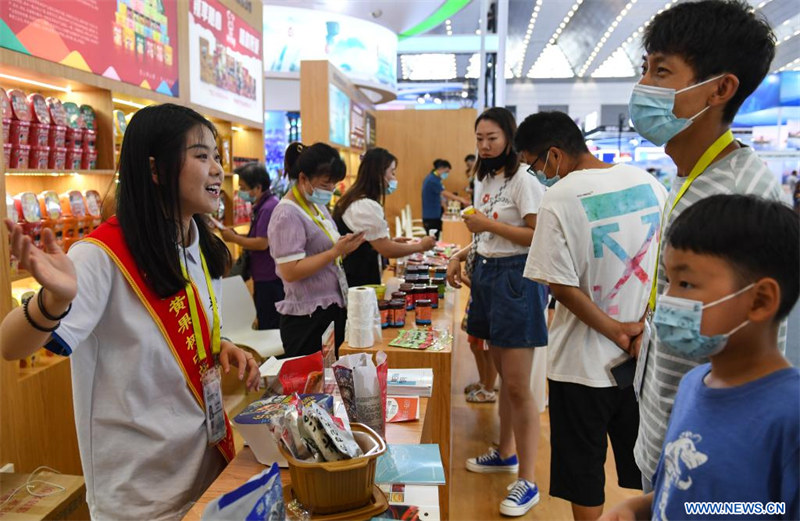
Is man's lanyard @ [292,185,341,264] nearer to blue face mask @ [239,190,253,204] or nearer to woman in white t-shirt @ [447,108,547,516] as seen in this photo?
woman in white t-shirt @ [447,108,547,516]

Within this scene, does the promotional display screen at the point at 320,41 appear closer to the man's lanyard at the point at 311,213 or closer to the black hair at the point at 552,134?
the man's lanyard at the point at 311,213

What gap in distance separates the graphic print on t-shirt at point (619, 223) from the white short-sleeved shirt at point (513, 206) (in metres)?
0.76

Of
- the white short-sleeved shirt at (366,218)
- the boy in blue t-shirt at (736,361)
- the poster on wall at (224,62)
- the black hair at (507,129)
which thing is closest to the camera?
the boy in blue t-shirt at (736,361)

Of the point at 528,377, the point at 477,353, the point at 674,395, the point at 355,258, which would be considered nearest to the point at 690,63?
the point at 674,395

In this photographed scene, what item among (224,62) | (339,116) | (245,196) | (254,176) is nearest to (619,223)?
(254,176)

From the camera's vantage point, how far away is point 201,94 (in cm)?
427

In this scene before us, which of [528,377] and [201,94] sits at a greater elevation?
[201,94]

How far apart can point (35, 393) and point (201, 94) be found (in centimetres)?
250

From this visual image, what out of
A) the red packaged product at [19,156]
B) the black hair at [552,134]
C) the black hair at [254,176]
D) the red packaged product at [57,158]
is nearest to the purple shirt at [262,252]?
the black hair at [254,176]

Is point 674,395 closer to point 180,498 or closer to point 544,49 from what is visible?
point 180,498

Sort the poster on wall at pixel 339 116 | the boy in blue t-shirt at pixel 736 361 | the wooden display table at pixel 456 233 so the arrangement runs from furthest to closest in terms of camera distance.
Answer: the wooden display table at pixel 456 233 < the poster on wall at pixel 339 116 < the boy in blue t-shirt at pixel 736 361

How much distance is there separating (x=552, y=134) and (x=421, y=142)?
35.4 feet

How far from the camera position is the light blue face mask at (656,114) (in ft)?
4.37

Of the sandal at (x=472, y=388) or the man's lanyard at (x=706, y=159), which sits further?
the sandal at (x=472, y=388)
